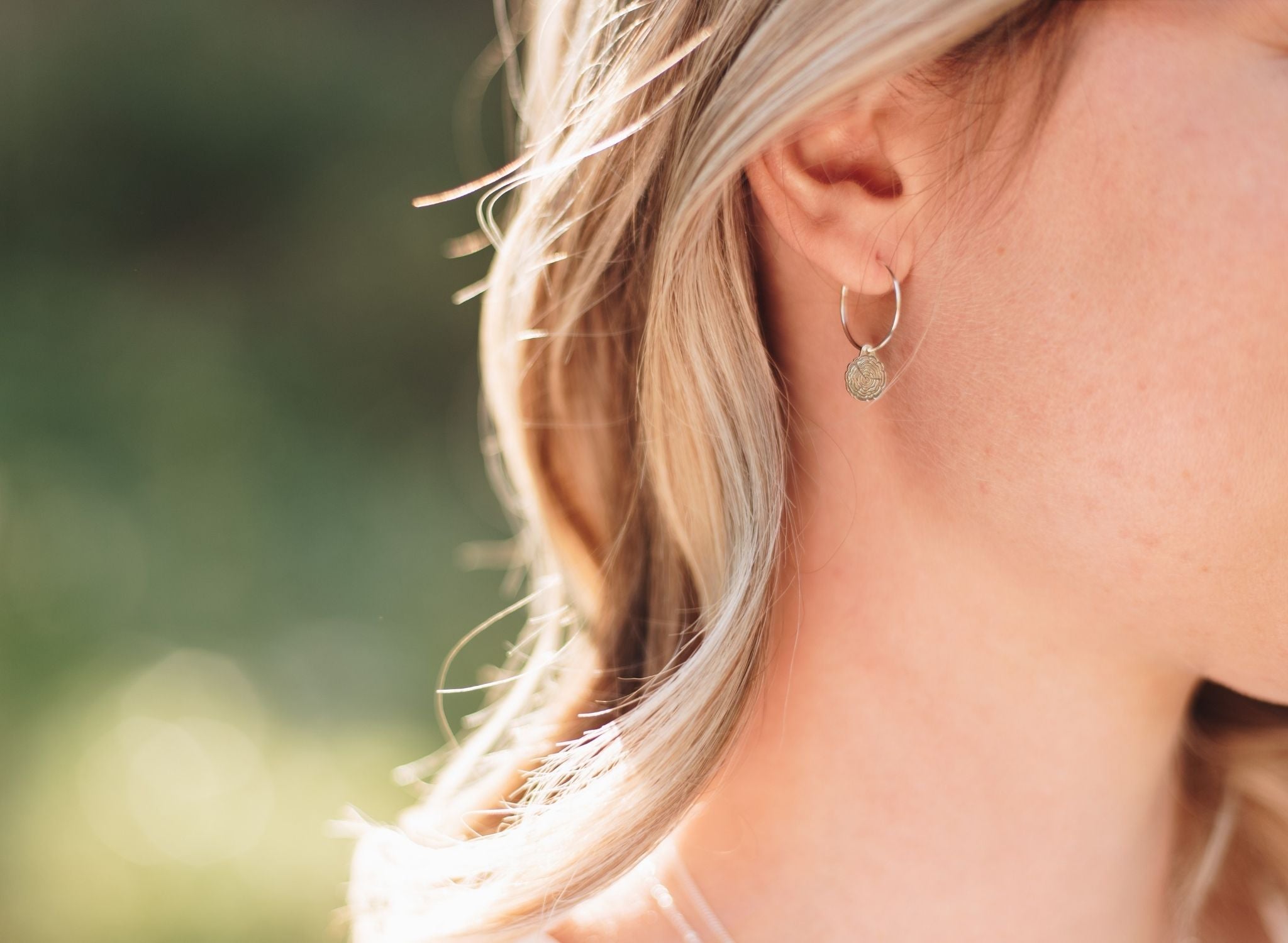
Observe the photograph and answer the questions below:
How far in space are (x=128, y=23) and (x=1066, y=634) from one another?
3.79 m

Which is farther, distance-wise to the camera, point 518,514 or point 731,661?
→ point 518,514

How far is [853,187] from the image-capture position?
43.9 inches

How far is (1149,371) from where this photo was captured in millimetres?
976

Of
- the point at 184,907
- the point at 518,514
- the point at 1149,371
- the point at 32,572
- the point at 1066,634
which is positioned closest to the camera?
the point at 1149,371

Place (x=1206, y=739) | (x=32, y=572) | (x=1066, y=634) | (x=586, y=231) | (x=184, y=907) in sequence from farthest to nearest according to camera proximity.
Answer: (x=32, y=572) → (x=184, y=907) → (x=1206, y=739) → (x=586, y=231) → (x=1066, y=634)

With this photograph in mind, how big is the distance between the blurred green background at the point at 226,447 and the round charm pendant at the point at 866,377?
2697mm

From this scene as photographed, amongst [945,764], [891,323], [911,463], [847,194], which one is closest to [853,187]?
[847,194]

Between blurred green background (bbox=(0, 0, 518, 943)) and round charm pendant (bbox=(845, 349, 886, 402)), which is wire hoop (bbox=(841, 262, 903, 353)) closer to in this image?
round charm pendant (bbox=(845, 349, 886, 402))

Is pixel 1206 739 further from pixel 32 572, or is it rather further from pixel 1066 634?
pixel 32 572

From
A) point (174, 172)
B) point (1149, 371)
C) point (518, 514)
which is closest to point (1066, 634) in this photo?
point (1149, 371)

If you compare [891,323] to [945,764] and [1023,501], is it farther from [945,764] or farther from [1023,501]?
[945,764]

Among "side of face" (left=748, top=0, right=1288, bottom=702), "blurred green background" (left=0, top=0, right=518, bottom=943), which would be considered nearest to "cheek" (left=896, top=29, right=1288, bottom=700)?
"side of face" (left=748, top=0, right=1288, bottom=702)

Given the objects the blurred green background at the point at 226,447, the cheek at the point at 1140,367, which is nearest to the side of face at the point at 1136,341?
the cheek at the point at 1140,367

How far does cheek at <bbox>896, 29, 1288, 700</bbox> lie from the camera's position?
0.94 meters
